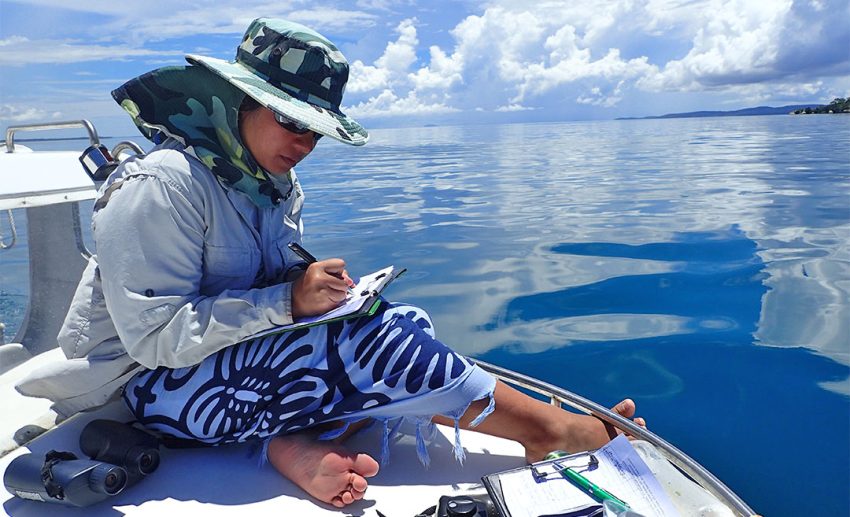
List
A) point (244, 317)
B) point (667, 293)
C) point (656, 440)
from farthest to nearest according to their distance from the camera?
point (667, 293)
point (656, 440)
point (244, 317)

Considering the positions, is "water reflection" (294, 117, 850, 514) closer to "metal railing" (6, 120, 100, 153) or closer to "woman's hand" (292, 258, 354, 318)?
"woman's hand" (292, 258, 354, 318)

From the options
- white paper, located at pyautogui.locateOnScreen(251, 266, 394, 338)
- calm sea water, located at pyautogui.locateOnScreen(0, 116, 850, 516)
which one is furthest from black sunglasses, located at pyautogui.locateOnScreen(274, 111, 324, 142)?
calm sea water, located at pyautogui.locateOnScreen(0, 116, 850, 516)

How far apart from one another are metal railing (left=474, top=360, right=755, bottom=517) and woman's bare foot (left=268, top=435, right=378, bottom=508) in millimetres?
628

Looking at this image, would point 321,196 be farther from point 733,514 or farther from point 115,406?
point 733,514

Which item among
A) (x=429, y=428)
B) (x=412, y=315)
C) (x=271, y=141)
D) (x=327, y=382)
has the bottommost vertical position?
(x=429, y=428)

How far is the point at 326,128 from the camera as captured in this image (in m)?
1.52

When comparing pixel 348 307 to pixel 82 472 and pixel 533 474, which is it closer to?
pixel 533 474

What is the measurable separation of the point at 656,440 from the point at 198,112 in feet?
4.86

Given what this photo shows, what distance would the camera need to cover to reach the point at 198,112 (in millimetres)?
1636

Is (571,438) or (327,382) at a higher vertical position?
(327,382)

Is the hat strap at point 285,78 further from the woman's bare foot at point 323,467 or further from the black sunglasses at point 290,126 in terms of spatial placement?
the woman's bare foot at point 323,467

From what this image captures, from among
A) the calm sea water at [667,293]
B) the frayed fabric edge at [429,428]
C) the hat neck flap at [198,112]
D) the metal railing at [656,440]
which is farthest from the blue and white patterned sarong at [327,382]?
the calm sea water at [667,293]

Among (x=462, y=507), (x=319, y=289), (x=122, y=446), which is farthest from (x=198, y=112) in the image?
(x=462, y=507)

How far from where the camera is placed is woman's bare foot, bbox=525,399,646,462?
1674mm
